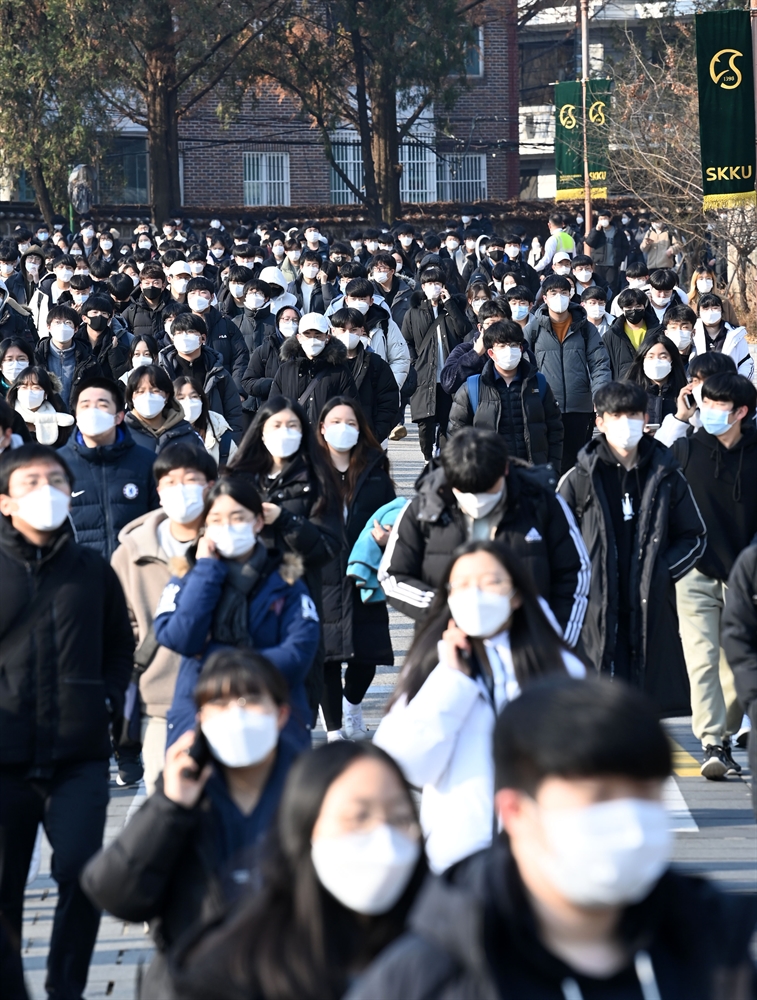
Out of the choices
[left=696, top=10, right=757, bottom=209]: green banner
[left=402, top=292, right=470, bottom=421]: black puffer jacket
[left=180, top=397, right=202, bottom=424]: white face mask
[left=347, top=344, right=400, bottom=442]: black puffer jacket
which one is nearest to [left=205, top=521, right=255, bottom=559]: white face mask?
[left=180, top=397, right=202, bottom=424]: white face mask

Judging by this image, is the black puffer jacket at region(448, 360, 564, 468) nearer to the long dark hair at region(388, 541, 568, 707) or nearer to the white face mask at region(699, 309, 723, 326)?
the white face mask at region(699, 309, 723, 326)

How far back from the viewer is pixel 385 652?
7598mm

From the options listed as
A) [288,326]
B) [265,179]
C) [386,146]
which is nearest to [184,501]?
[288,326]

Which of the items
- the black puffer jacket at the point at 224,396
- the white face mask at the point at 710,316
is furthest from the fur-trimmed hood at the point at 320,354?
the white face mask at the point at 710,316

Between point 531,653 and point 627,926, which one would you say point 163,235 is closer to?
point 531,653

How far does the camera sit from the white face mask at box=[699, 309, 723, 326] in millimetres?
12305

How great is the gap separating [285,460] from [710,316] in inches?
232

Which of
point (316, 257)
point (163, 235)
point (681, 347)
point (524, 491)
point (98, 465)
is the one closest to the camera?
point (524, 491)

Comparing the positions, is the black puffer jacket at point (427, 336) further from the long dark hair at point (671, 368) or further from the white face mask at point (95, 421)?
the white face mask at point (95, 421)

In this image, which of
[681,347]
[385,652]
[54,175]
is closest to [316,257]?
[681,347]

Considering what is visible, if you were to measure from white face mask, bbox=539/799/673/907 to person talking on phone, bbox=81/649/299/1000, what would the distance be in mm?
1142

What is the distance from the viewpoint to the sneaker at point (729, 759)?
24.9ft

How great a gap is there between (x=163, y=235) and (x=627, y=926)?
91.7 feet

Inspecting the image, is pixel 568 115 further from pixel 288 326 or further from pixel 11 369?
pixel 11 369
